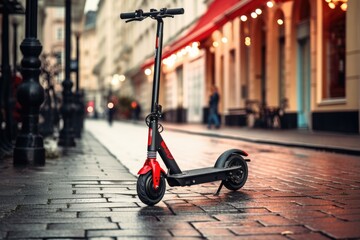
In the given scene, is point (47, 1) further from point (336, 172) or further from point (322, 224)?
point (322, 224)

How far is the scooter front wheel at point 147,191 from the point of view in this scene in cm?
555

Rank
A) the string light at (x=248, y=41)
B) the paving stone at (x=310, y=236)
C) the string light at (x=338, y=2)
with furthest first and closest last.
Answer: the string light at (x=248, y=41)
the string light at (x=338, y=2)
the paving stone at (x=310, y=236)

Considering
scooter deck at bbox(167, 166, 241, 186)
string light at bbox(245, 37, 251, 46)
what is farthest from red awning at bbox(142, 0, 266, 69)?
scooter deck at bbox(167, 166, 241, 186)

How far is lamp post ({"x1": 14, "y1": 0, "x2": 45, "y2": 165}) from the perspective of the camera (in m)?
9.50

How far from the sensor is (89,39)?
133 meters

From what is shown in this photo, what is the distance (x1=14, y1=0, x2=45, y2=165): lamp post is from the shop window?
12.2 metres

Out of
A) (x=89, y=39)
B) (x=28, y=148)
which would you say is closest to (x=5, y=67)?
(x=28, y=148)

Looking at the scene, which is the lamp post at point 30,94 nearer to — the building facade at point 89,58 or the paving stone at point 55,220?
the paving stone at point 55,220

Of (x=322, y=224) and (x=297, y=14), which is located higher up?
(x=297, y=14)

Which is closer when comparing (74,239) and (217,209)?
(74,239)

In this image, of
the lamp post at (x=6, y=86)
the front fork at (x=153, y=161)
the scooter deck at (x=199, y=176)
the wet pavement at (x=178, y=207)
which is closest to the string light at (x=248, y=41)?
the lamp post at (x=6, y=86)

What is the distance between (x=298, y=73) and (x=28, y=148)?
1644cm

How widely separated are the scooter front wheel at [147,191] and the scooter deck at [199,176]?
0.23 m

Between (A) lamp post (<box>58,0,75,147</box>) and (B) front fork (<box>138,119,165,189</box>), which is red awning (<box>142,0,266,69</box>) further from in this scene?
(B) front fork (<box>138,119,165,189</box>)
